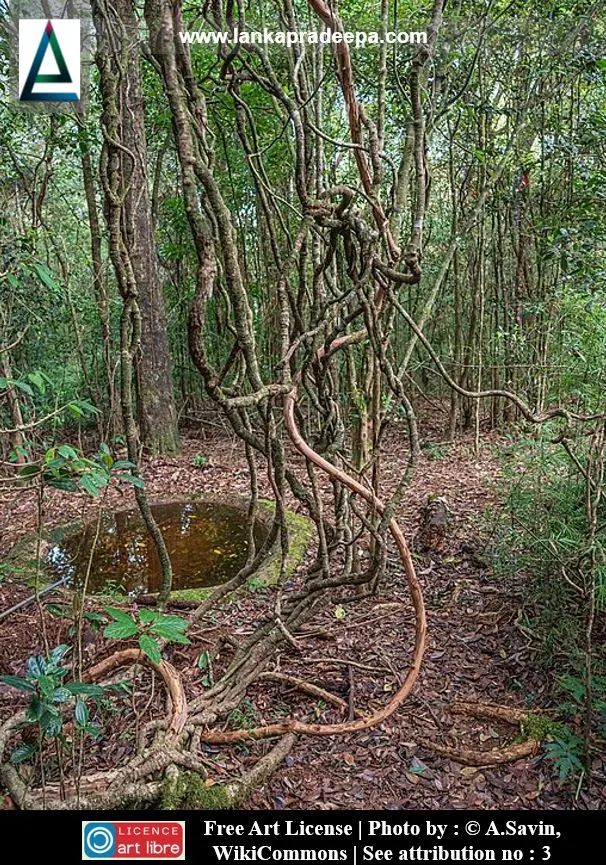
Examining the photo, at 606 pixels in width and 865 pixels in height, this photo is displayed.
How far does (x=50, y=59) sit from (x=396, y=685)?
3.00m

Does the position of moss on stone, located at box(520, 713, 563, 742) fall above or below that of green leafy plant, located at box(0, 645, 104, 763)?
below

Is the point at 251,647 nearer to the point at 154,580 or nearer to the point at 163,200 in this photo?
the point at 154,580

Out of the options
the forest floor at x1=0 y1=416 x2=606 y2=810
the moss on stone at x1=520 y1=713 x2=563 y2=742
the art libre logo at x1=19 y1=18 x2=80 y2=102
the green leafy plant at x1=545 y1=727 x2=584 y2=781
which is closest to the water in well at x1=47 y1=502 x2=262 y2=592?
the forest floor at x1=0 y1=416 x2=606 y2=810

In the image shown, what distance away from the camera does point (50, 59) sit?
100 inches

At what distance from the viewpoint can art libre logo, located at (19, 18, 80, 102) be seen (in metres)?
2.57

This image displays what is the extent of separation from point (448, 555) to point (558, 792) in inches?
61.0

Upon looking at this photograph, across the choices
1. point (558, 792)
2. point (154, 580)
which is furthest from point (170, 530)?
point (558, 792)

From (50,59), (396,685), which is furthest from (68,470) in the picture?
(50,59)

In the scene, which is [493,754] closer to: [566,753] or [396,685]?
[566,753]

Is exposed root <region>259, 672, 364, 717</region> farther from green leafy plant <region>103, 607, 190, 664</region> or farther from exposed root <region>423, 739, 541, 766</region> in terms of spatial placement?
green leafy plant <region>103, 607, 190, 664</region>

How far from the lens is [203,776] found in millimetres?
1682

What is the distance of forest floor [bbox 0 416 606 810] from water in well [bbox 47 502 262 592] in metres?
0.40

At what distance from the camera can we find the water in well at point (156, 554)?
3309mm
